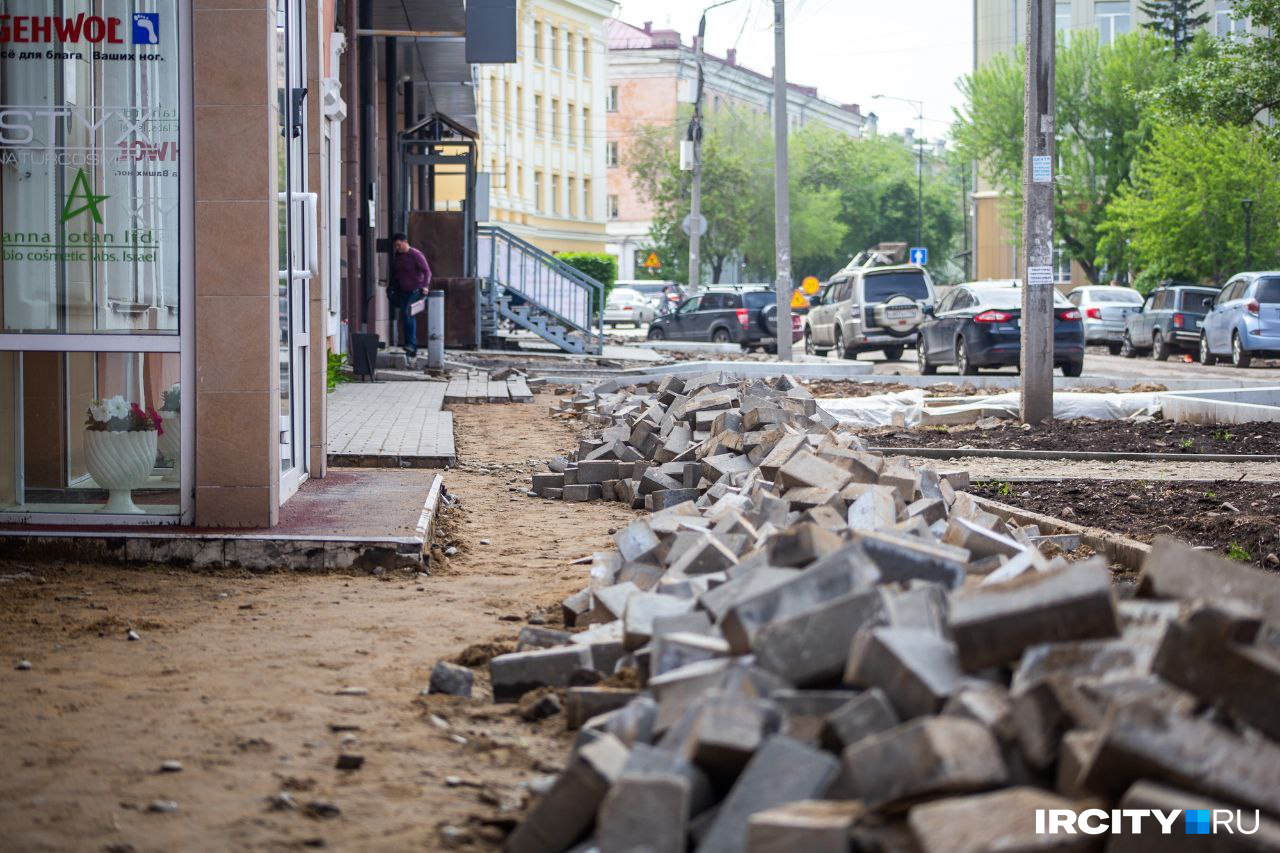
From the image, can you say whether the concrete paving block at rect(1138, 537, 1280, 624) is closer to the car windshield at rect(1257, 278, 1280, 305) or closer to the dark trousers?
the dark trousers

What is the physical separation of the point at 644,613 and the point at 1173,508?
5.37m

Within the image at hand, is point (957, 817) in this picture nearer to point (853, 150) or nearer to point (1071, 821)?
point (1071, 821)

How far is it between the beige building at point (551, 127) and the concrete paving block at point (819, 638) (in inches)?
2394

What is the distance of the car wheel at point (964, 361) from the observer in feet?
75.7

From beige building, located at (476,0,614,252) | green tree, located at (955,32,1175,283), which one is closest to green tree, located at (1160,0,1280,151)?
green tree, located at (955,32,1175,283)

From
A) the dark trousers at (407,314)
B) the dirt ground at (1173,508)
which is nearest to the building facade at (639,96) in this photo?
the dark trousers at (407,314)

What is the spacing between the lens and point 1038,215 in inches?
583

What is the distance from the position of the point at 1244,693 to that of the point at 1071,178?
53.1m

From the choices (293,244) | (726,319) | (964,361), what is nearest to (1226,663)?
(293,244)

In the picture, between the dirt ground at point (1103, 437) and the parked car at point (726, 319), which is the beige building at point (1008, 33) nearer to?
the parked car at point (726, 319)

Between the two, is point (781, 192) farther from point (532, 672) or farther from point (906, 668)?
point (906, 668)

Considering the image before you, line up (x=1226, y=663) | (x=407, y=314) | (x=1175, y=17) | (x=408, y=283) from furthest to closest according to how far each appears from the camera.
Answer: (x=1175, y=17) → (x=407, y=314) → (x=408, y=283) → (x=1226, y=663)

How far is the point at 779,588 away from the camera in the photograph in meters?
3.77

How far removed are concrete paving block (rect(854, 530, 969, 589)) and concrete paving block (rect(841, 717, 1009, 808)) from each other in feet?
3.89
